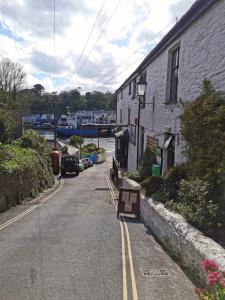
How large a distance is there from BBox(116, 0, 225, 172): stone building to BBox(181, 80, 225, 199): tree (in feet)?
1.53

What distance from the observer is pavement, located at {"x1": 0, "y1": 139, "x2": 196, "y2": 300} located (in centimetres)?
638

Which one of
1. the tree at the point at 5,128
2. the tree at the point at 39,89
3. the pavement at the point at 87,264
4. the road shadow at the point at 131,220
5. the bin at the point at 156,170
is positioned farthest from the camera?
the tree at the point at 39,89

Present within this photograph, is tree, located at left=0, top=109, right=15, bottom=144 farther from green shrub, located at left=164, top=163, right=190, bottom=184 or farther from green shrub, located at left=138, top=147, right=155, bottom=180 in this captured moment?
green shrub, located at left=164, top=163, right=190, bottom=184

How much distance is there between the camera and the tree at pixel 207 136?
891 cm

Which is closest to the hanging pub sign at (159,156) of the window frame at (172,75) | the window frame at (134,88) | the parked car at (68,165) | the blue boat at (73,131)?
the window frame at (172,75)

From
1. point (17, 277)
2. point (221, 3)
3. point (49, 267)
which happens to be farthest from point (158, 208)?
point (221, 3)

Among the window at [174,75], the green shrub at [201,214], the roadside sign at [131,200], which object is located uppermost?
the window at [174,75]

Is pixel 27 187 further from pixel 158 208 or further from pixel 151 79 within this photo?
pixel 158 208

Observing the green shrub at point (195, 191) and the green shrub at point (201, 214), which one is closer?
the green shrub at point (201, 214)

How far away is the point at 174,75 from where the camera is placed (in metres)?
16.0

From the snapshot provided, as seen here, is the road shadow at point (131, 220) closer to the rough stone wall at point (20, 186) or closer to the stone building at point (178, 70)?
the stone building at point (178, 70)

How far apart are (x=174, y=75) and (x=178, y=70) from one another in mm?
1086

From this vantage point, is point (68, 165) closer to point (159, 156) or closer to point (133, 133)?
point (133, 133)

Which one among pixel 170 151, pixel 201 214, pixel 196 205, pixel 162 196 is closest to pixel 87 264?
pixel 201 214
